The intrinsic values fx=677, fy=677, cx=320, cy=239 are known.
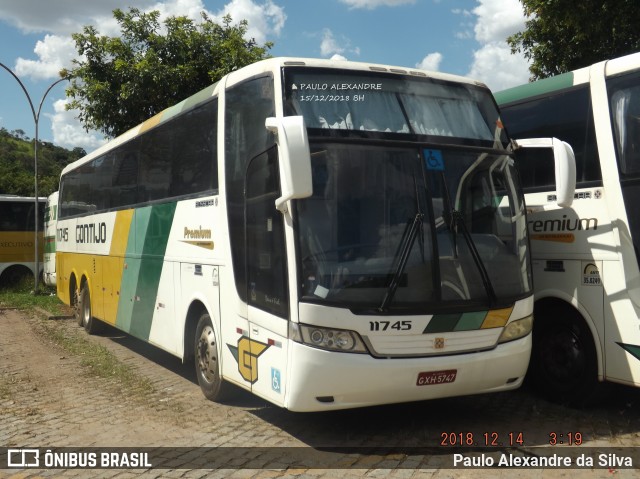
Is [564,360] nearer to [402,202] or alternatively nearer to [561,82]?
[402,202]

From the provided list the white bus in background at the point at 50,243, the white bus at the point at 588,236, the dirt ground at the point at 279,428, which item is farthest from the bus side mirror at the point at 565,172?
the white bus in background at the point at 50,243

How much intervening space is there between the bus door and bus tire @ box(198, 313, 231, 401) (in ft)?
2.87

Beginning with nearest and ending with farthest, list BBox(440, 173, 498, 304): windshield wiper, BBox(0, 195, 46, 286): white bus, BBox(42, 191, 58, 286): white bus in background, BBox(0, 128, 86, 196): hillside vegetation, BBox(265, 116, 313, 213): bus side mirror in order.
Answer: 1. BBox(265, 116, 313, 213): bus side mirror
2. BBox(440, 173, 498, 304): windshield wiper
3. BBox(42, 191, 58, 286): white bus in background
4. BBox(0, 195, 46, 286): white bus
5. BBox(0, 128, 86, 196): hillside vegetation

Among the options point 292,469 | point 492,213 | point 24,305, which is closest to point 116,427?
point 292,469

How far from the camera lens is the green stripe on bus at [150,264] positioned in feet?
28.1

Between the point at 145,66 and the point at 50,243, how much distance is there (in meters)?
8.03

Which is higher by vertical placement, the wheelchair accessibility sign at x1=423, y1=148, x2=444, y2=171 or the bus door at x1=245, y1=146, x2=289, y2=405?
the wheelchair accessibility sign at x1=423, y1=148, x2=444, y2=171

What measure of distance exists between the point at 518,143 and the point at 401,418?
2917mm

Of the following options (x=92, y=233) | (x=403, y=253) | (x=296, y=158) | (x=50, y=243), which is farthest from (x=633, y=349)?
(x=50, y=243)

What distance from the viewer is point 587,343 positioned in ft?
21.8

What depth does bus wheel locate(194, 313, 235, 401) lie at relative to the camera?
713cm

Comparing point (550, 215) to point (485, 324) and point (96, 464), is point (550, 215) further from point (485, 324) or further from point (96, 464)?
point (96, 464)

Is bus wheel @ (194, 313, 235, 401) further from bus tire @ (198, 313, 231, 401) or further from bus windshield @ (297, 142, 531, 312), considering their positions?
bus windshield @ (297, 142, 531, 312)

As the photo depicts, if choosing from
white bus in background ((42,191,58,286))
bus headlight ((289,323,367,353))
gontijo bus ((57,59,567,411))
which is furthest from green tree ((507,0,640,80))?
white bus in background ((42,191,58,286))
